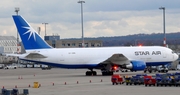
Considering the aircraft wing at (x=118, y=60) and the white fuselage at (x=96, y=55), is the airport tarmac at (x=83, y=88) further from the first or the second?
the white fuselage at (x=96, y=55)

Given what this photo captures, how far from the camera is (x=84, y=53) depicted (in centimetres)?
6228

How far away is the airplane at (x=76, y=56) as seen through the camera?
60.7 metres

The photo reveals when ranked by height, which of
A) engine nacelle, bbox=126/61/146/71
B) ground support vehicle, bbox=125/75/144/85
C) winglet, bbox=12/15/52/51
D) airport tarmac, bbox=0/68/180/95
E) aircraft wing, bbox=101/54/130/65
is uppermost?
winglet, bbox=12/15/52/51

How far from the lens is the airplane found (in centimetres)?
6072

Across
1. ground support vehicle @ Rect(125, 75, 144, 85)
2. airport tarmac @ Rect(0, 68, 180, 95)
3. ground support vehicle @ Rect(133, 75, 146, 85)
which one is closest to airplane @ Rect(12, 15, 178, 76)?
airport tarmac @ Rect(0, 68, 180, 95)

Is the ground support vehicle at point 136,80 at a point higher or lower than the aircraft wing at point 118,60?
lower

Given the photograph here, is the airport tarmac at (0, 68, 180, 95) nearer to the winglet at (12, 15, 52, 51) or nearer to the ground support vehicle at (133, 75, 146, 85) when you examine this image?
the ground support vehicle at (133, 75, 146, 85)

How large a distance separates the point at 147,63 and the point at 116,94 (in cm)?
3062

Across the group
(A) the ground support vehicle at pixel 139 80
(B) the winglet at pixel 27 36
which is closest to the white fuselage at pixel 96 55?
(B) the winglet at pixel 27 36

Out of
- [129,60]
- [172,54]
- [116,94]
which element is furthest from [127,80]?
[172,54]

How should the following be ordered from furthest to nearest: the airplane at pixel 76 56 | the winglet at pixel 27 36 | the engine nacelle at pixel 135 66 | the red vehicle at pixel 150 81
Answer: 1. the winglet at pixel 27 36
2. the airplane at pixel 76 56
3. the engine nacelle at pixel 135 66
4. the red vehicle at pixel 150 81

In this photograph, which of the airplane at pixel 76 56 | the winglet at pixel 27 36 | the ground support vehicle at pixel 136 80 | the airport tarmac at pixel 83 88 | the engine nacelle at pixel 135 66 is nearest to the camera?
the airport tarmac at pixel 83 88

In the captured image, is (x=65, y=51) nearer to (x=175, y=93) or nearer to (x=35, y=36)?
(x=35, y=36)

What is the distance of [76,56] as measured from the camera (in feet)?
202
